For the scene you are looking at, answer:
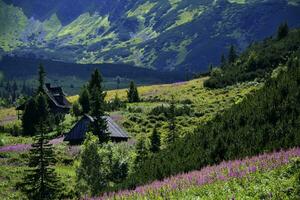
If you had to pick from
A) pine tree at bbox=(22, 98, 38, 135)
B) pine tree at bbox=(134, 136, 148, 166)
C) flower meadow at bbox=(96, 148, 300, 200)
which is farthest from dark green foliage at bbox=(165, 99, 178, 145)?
flower meadow at bbox=(96, 148, 300, 200)

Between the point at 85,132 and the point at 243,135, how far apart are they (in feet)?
134

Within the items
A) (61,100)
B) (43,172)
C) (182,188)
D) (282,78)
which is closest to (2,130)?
(61,100)

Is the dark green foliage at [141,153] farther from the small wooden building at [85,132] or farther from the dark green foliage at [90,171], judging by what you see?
the small wooden building at [85,132]

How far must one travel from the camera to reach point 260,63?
349 feet

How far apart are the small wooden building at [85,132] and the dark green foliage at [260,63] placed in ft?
138

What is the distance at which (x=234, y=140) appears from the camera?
23141mm

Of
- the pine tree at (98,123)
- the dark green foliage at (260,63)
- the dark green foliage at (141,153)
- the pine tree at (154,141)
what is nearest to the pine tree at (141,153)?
the dark green foliage at (141,153)

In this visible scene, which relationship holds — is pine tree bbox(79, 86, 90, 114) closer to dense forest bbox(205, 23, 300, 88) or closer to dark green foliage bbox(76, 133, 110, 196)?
dense forest bbox(205, 23, 300, 88)

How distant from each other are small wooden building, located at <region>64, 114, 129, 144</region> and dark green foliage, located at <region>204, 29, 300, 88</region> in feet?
138

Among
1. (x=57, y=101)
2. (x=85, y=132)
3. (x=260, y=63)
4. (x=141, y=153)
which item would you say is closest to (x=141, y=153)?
(x=141, y=153)

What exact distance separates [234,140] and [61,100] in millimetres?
100929

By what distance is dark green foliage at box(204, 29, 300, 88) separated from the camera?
102 meters

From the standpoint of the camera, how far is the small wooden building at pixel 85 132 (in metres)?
63.0

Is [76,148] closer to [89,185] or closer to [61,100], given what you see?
[89,185]
